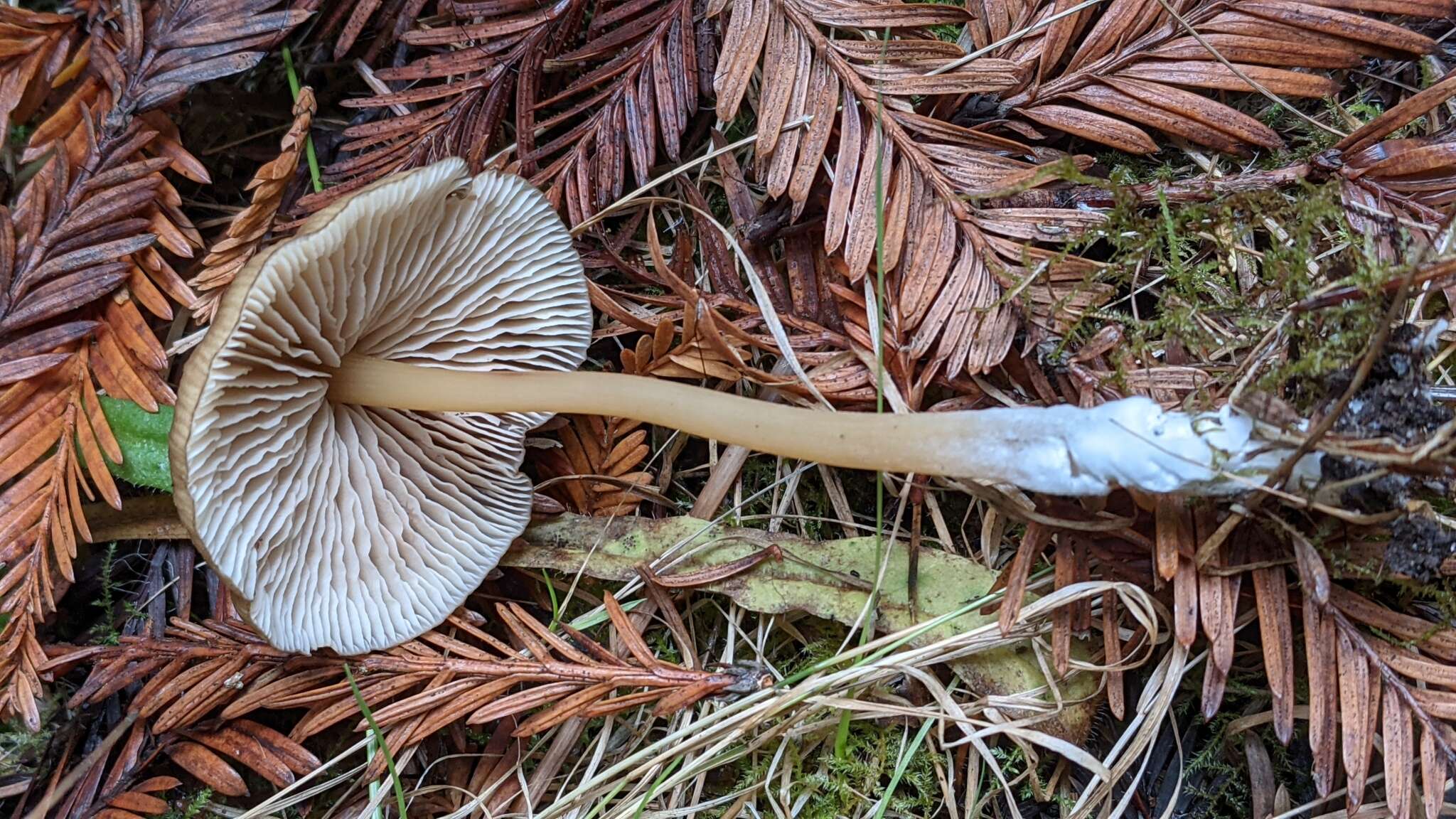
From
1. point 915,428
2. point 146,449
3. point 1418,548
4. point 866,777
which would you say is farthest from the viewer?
point 146,449

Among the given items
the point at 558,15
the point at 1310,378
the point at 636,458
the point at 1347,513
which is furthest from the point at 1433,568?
the point at 558,15

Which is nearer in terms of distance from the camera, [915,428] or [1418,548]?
[1418,548]

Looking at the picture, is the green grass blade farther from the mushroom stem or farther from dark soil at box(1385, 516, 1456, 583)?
dark soil at box(1385, 516, 1456, 583)

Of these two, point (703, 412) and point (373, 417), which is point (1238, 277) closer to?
point (703, 412)

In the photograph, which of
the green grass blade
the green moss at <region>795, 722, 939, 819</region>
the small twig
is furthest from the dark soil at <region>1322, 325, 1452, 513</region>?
the small twig

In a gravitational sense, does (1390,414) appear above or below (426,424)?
above

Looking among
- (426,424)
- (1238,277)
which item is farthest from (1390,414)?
(426,424)

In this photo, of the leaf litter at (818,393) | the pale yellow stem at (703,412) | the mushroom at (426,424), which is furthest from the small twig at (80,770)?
the pale yellow stem at (703,412)
